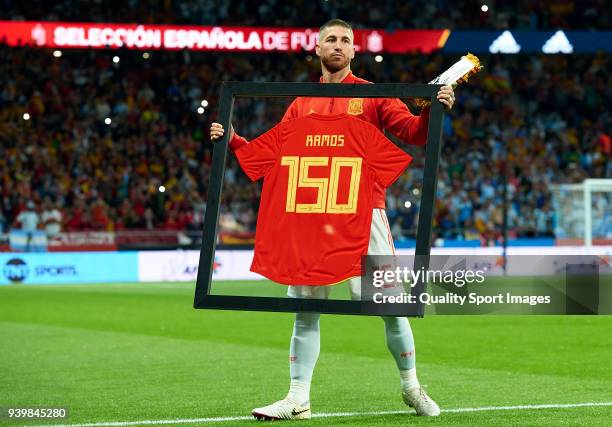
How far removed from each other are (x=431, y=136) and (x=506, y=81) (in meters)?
Result: 30.3

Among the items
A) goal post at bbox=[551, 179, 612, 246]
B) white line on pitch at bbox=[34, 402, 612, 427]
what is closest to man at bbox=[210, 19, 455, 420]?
white line on pitch at bbox=[34, 402, 612, 427]

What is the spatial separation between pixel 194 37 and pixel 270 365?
73.4ft

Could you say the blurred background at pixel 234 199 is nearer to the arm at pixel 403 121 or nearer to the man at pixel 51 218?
the man at pixel 51 218

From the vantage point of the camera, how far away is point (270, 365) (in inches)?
440

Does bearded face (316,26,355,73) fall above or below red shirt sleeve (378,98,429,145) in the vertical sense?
above

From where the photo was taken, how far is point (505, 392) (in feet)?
29.0

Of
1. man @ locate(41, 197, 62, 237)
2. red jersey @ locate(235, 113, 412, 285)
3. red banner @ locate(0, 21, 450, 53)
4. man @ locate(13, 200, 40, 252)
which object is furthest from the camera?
red banner @ locate(0, 21, 450, 53)

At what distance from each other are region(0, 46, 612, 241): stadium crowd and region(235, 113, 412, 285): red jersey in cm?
2092

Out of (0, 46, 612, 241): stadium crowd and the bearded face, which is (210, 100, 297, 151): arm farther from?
(0, 46, 612, 241): stadium crowd

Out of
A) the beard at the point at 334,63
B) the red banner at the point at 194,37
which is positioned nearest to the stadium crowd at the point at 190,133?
the red banner at the point at 194,37

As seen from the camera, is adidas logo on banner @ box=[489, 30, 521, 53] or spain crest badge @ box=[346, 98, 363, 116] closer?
spain crest badge @ box=[346, 98, 363, 116]

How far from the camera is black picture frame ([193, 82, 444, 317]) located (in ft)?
22.4

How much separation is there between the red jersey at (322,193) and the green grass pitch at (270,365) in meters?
0.37

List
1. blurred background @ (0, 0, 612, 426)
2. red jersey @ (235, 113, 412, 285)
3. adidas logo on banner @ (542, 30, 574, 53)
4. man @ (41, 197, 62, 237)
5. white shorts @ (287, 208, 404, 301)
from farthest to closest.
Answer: adidas logo on banner @ (542, 30, 574, 53) < man @ (41, 197, 62, 237) < blurred background @ (0, 0, 612, 426) < red jersey @ (235, 113, 412, 285) < white shorts @ (287, 208, 404, 301)
